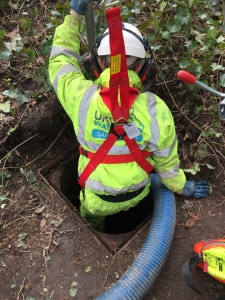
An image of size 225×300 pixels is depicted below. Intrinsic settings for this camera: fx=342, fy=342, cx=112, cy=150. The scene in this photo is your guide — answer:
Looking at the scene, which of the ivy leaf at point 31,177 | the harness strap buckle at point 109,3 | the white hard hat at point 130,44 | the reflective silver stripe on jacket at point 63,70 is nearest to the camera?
the harness strap buckle at point 109,3

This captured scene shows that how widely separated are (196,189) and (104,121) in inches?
46.9

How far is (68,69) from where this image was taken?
8.12 feet

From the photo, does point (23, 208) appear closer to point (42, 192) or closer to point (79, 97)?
point (42, 192)

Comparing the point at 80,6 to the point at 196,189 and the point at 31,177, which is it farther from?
the point at 196,189

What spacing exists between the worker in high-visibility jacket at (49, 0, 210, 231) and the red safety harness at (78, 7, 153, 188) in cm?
4

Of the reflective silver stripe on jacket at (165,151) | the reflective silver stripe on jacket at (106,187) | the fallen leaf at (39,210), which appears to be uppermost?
the reflective silver stripe on jacket at (165,151)

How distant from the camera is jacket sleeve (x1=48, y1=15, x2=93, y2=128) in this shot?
2.38m

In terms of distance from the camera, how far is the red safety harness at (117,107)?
5.27 feet

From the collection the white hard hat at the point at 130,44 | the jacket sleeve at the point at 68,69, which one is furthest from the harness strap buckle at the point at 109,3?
the jacket sleeve at the point at 68,69

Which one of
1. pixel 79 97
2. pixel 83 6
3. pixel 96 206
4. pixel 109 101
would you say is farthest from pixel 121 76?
pixel 96 206

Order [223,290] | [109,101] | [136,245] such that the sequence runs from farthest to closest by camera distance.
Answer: [136,245]
[223,290]
[109,101]

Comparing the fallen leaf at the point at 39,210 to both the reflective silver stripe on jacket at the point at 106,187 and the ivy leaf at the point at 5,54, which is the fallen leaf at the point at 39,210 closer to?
the reflective silver stripe on jacket at the point at 106,187

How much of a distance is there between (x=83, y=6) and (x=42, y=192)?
160 centimetres

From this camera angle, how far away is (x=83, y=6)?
2.32 m
